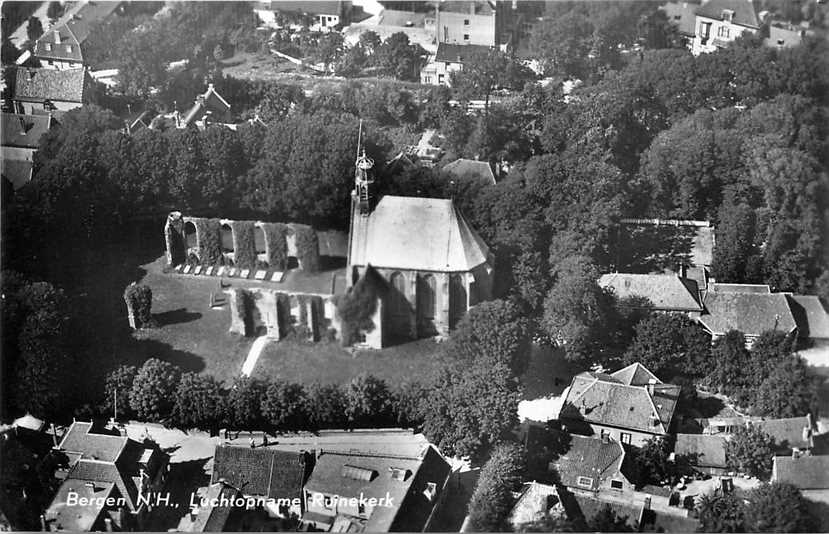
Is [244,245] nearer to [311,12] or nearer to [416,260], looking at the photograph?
[416,260]

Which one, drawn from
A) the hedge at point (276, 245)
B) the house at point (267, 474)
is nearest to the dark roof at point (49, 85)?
the hedge at point (276, 245)

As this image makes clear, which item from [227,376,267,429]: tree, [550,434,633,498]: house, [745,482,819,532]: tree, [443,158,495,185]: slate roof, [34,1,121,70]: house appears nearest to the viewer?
[745,482,819,532]: tree

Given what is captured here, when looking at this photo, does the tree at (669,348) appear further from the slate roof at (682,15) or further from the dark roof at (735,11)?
the dark roof at (735,11)

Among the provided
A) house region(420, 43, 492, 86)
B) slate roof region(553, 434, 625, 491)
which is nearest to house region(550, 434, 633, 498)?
slate roof region(553, 434, 625, 491)

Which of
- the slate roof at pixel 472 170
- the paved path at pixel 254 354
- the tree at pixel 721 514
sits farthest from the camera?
the slate roof at pixel 472 170

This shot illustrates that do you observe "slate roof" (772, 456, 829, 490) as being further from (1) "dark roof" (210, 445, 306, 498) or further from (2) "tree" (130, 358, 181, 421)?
(2) "tree" (130, 358, 181, 421)

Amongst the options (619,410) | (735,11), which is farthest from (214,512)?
(735,11)
